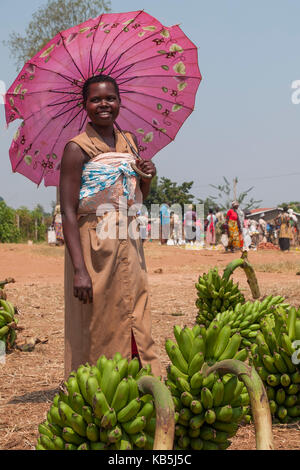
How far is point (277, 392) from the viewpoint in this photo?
2.69 m

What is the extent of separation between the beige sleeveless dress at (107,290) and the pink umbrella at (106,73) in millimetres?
516

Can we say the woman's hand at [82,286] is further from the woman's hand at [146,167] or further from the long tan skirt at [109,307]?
the woman's hand at [146,167]

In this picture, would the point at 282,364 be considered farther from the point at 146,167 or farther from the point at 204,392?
the point at 146,167

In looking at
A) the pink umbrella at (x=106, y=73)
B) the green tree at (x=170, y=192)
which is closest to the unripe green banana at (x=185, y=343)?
the pink umbrella at (x=106, y=73)

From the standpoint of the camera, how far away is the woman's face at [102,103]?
9.31ft

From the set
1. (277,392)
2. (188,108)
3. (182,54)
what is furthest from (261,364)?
(182,54)

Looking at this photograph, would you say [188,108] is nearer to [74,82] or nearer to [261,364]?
[74,82]

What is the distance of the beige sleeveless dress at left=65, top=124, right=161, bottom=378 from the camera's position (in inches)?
106

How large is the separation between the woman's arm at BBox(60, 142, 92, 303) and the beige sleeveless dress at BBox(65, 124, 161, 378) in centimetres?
5

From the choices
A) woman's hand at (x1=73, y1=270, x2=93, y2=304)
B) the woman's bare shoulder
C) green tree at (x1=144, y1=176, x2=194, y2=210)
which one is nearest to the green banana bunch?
woman's hand at (x1=73, y1=270, x2=93, y2=304)

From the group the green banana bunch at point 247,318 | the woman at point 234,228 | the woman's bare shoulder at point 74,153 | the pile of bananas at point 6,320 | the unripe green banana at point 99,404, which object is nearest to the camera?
the unripe green banana at point 99,404

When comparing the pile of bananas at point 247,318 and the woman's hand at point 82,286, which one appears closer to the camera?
the woman's hand at point 82,286

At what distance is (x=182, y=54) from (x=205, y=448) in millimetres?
A: 2399

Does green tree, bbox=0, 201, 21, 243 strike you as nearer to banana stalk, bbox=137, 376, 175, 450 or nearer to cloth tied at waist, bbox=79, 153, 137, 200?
cloth tied at waist, bbox=79, 153, 137, 200
